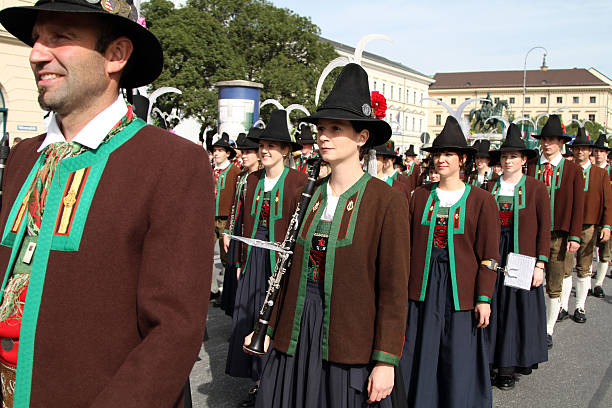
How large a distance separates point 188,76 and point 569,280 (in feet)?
89.8

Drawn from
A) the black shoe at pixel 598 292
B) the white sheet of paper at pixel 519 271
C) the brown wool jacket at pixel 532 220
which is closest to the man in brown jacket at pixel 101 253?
the white sheet of paper at pixel 519 271

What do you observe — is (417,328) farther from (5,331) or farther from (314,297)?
(5,331)

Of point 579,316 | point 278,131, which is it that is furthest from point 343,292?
point 579,316

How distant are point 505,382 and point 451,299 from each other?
1.66 m

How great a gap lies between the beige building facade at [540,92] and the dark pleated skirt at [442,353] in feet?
→ 335

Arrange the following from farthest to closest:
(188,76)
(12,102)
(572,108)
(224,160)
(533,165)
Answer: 1. (572,108)
2. (188,76)
3. (12,102)
4. (224,160)
5. (533,165)

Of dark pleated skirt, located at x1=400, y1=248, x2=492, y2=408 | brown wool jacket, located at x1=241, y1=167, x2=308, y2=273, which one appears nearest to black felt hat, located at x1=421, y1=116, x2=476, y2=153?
dark pleated skirt, located at x1=400, y1=248, x2=492, y2=408

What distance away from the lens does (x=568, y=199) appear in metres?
6.86

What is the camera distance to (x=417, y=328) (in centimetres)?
436

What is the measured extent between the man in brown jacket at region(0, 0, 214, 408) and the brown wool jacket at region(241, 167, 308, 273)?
379 cm

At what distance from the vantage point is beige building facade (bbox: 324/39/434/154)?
83.4m

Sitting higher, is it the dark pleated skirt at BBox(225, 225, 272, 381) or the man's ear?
the man's ear

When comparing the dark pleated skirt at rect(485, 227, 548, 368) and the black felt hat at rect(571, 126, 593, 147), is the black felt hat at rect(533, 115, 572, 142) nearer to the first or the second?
the dark pleated skirt at rect(485, 227, 548, 368)

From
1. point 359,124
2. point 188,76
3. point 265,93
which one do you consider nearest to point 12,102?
point 188,76
